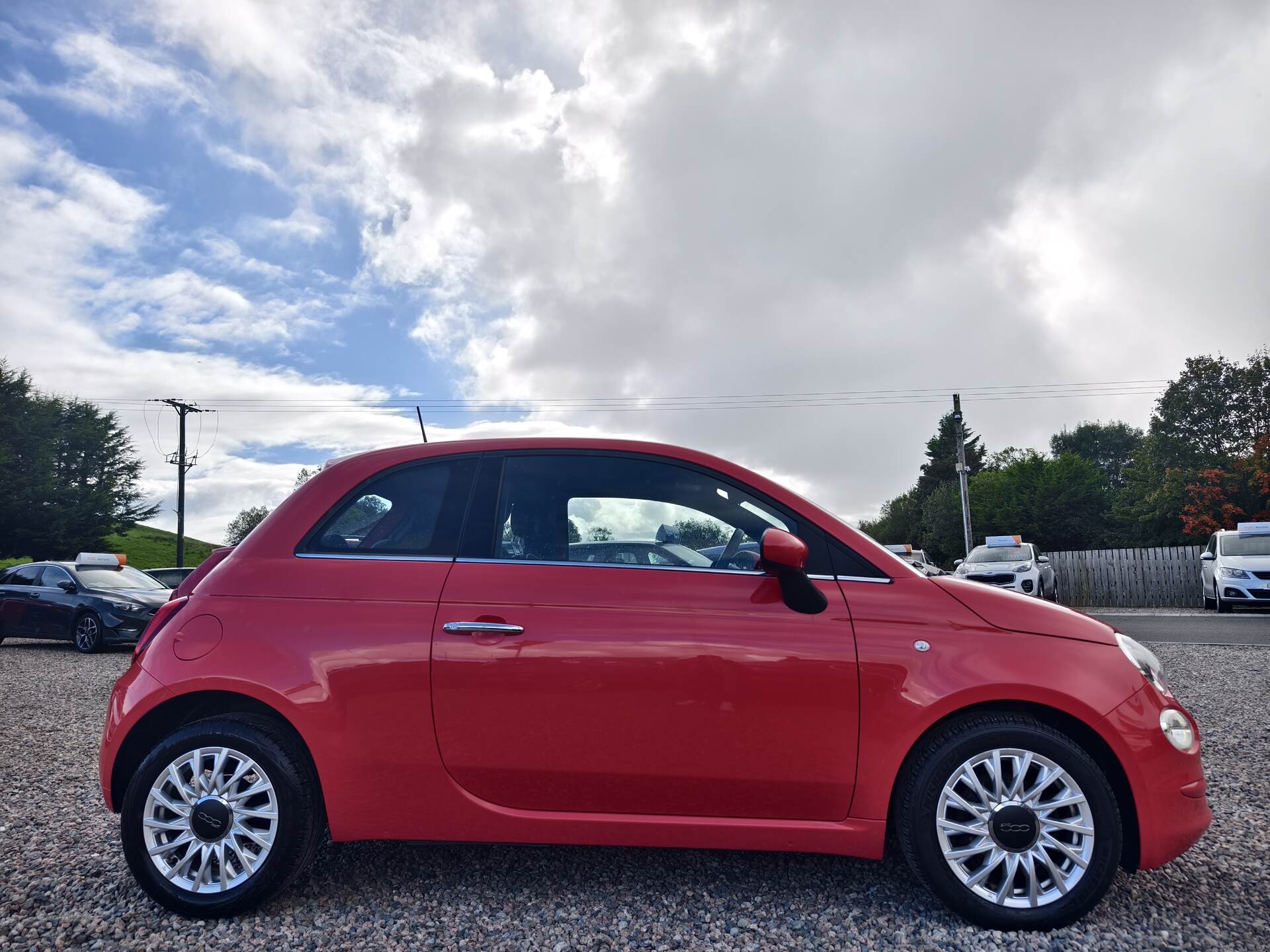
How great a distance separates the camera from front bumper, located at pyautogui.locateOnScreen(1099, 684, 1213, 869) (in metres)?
2.83

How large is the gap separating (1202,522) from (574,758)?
1467 inches

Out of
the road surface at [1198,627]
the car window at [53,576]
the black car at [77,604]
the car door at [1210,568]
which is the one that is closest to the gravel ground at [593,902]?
the road surface at [1198,627]

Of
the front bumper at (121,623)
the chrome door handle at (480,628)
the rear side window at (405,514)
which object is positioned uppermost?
the rear side window at (405,514)

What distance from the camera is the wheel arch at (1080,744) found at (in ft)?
9.39

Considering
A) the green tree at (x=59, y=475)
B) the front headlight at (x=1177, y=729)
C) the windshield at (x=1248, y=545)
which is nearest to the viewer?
the front headlight at (x=1177, y=729)

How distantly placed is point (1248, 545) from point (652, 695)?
64.8ft

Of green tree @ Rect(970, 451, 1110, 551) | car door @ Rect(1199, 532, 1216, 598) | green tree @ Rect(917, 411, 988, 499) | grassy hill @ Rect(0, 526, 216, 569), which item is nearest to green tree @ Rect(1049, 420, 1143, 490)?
green tree @ Rect(917, 411, 988, 499)

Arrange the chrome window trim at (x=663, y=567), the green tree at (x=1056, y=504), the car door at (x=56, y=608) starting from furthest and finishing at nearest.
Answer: the green tree at (x=1056, y=504), the car door at (x=56, y=608), the chrome window trim at (x=663, y=567)

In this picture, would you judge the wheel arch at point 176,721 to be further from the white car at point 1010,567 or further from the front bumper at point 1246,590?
the front bumper at point 1246,590

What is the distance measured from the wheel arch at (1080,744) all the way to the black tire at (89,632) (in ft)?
44.5

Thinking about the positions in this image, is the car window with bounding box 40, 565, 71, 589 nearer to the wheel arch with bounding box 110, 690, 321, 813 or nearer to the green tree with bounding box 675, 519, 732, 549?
the wheel arch with bounding box 110, 690, 321, 813

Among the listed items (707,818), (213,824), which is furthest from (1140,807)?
(213,824)

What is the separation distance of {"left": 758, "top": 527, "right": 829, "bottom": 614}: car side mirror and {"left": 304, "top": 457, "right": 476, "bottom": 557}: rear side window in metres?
1.15

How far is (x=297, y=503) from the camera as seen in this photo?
10.8 feet
